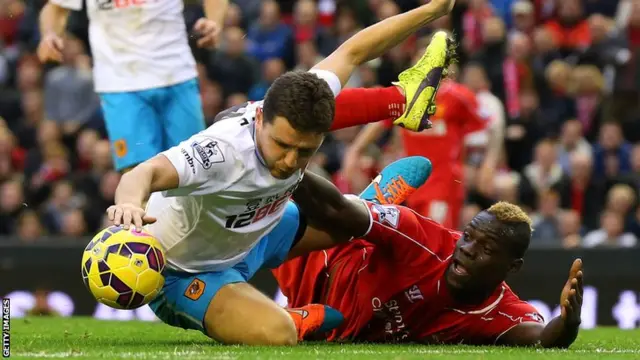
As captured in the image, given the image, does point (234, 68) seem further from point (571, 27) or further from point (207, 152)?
point (207, 152)

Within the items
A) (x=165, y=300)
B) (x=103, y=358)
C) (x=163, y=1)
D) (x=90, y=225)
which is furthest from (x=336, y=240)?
(x=90, y=225)

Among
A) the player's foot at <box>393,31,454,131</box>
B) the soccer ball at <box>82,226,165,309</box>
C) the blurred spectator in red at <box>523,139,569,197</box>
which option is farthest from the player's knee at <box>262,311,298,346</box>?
the blurred spectator in red at <box>523,139,569,197</box>

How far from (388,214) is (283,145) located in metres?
1.28

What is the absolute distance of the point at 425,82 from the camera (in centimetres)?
856

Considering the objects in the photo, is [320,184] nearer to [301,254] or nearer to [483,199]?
[301,254]

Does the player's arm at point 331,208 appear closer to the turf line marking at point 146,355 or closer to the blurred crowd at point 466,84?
the turf line marking at point 146,355

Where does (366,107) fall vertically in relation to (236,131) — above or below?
below

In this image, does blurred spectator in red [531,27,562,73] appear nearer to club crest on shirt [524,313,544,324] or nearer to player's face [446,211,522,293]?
club crest on shirt [524,313,544,324]

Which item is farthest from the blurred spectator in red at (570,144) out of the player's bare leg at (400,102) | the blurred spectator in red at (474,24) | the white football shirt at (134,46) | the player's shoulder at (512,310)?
the player's shoulder at (512,310)

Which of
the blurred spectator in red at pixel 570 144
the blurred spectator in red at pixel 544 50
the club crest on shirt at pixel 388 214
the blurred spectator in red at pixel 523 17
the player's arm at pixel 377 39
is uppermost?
the player's arm at pixel 377 39

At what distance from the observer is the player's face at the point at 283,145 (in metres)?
6.81

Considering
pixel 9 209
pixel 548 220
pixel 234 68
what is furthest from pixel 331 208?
pixel 234 68

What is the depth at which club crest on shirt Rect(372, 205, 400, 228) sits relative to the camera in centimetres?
791

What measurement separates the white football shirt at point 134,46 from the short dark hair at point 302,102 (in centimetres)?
326
